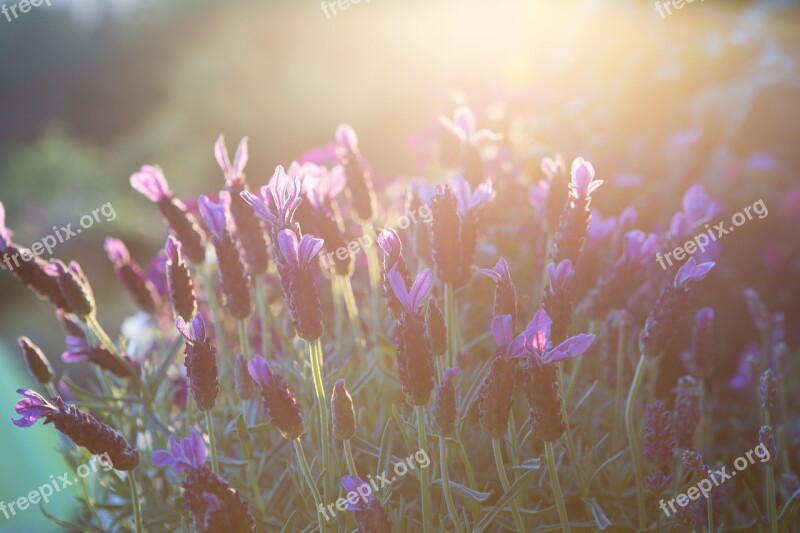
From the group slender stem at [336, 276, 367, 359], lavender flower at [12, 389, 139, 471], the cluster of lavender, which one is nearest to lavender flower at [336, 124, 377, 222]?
the cluster of lavender

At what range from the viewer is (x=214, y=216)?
3.93 feet

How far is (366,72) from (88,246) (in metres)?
3.60

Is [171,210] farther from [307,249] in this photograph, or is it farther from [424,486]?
[424,486]

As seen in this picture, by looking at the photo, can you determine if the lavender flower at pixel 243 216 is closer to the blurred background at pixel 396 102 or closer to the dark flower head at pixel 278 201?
the dark flower head at pixel 278 201

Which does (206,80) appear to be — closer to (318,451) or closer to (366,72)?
(366,72)

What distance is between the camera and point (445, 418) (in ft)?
3.37

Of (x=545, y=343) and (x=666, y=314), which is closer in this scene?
(x=545, y=343)

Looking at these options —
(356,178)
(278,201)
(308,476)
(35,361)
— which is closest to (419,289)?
(278,201)

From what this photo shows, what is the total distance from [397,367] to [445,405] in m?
0.14

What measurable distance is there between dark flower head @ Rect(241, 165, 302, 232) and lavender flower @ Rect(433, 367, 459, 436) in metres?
0.30

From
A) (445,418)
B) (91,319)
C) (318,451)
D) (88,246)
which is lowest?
(88,246)

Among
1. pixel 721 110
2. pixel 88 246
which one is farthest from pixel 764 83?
pixel 88 246

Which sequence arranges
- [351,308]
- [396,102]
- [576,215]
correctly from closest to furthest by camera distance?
[576,215]
[351,308]
[396,102]

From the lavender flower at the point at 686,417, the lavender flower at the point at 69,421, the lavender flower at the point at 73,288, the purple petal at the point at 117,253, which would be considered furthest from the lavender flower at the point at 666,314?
the purple petal at the point at 117,253
